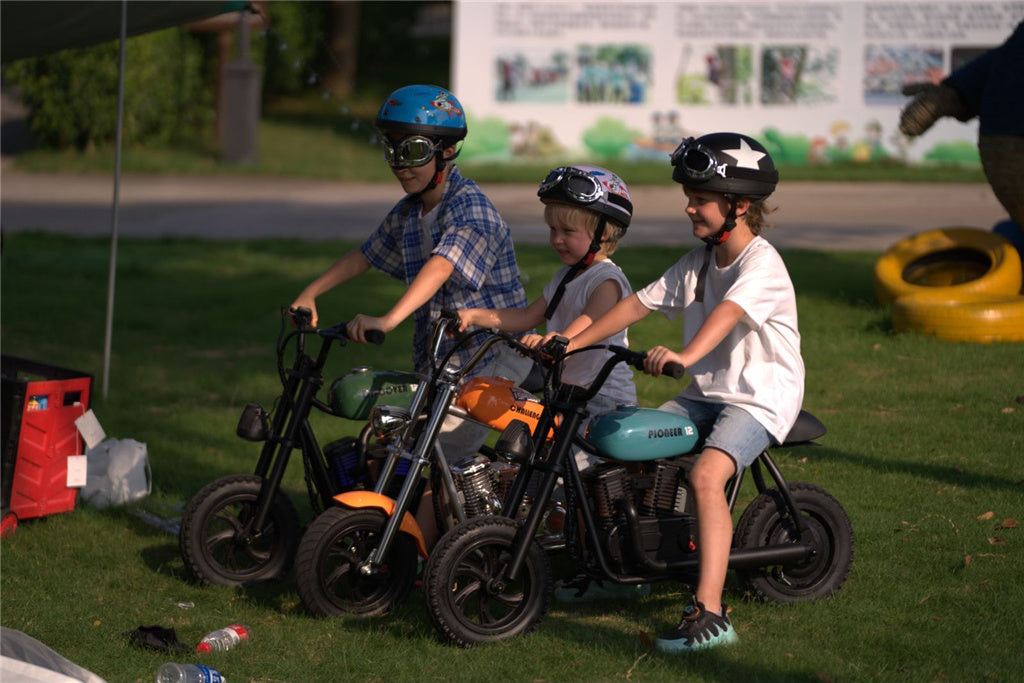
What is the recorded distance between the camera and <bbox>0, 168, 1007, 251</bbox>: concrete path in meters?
16.1

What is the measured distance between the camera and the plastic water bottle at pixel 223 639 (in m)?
4.84

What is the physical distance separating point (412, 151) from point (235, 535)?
181 centimetres

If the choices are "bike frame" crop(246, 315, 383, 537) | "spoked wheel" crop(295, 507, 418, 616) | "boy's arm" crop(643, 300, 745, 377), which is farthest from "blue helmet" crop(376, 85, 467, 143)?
"spoked wheel" crop(295, 507, 418, 616)

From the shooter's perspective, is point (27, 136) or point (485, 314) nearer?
point (485, 314)

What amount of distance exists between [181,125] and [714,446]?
26.7m

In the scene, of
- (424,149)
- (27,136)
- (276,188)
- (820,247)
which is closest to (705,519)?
(424,149)

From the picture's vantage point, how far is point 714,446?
472 cm

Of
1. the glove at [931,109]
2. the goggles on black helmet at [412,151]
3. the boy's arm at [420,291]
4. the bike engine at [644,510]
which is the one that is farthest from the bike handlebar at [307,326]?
the glove at [931,109]

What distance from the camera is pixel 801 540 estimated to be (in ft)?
16.4

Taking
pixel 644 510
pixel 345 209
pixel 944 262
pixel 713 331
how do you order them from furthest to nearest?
pixel 345 209
pixel 944 262
pixel 644 510
pixel 713 331

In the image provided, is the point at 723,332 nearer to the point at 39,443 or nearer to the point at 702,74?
the point at 39,443

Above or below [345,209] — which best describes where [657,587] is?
below

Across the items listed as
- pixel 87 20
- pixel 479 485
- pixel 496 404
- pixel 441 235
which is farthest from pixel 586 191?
pixel 87 20

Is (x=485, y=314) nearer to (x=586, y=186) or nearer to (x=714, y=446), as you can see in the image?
(x=586, y=186)
